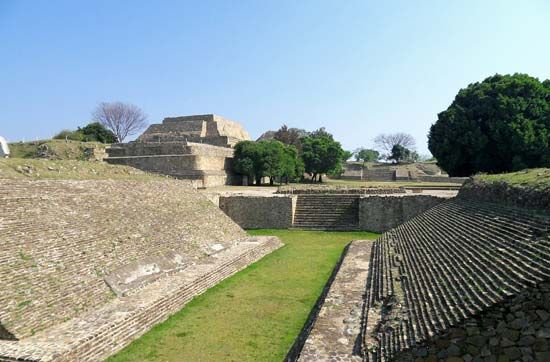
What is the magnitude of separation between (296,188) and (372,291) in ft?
43.5

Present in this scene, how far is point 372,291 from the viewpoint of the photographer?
6973 mm

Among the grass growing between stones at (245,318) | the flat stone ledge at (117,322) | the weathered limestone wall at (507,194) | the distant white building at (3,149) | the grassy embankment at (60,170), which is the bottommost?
the grass growing between stones at (245,318)

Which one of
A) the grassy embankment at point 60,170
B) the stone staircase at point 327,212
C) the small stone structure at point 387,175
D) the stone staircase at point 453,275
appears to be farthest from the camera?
the small stone structure at point 387,175

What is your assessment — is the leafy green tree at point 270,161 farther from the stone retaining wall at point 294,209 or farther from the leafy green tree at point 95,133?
the leafy green tree at point 95,133

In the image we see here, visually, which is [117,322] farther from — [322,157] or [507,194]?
[322,157]

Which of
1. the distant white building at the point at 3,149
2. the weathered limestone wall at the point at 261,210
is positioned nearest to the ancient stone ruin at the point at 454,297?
the weathered limestone wall at the point at 261,210

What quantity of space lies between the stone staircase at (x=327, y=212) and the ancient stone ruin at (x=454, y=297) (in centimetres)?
761

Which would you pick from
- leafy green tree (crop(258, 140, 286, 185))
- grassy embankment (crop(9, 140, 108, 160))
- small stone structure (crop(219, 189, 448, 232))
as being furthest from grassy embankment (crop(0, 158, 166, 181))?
leafy green tree (crop(258, 140, 286, 185))

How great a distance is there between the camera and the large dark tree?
2211 cm

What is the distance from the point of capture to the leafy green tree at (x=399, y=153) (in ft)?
178

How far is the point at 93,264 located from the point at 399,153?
168 feet

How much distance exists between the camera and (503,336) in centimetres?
356

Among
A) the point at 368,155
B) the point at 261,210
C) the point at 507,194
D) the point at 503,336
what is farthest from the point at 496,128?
the point at 368,155

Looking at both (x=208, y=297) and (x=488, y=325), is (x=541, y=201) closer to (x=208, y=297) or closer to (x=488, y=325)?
(x=488, y=325)
